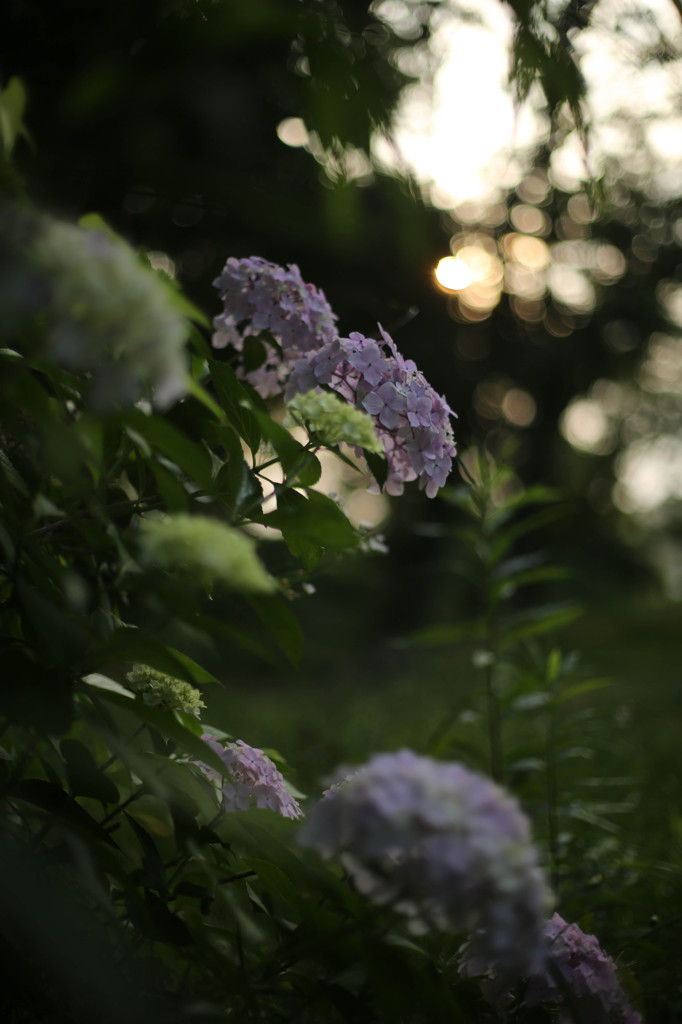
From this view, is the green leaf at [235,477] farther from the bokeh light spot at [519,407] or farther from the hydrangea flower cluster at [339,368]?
the bokeh light spot at [519,407]

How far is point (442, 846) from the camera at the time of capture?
0.55m

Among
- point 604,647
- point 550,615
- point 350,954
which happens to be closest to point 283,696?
point 604,647

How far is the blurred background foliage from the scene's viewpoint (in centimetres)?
61

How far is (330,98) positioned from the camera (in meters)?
0.65

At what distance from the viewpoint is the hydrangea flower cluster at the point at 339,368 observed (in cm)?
94

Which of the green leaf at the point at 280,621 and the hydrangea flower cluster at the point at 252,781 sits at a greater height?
the green leaf at the point at 280,621

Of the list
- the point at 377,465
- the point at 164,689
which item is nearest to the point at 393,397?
the point at 377,465

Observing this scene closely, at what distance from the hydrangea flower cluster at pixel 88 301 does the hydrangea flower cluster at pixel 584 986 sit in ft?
2.64

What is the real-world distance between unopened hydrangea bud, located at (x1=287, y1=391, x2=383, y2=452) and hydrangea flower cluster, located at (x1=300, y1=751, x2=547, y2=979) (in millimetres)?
337

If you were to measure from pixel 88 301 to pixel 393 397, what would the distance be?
0.49m

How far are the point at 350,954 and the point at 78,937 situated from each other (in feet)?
0.81

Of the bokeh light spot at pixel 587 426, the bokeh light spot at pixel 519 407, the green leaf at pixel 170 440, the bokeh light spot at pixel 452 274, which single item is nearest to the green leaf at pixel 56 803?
the green leaf at pixel 170 440

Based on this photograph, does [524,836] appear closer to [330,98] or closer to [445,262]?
[330,98]

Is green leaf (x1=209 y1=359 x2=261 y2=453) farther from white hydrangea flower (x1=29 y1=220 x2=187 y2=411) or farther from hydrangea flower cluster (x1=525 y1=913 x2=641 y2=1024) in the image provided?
hydrangea flower cluster (x1=525 y1=913 x2=641 y2=1024)
